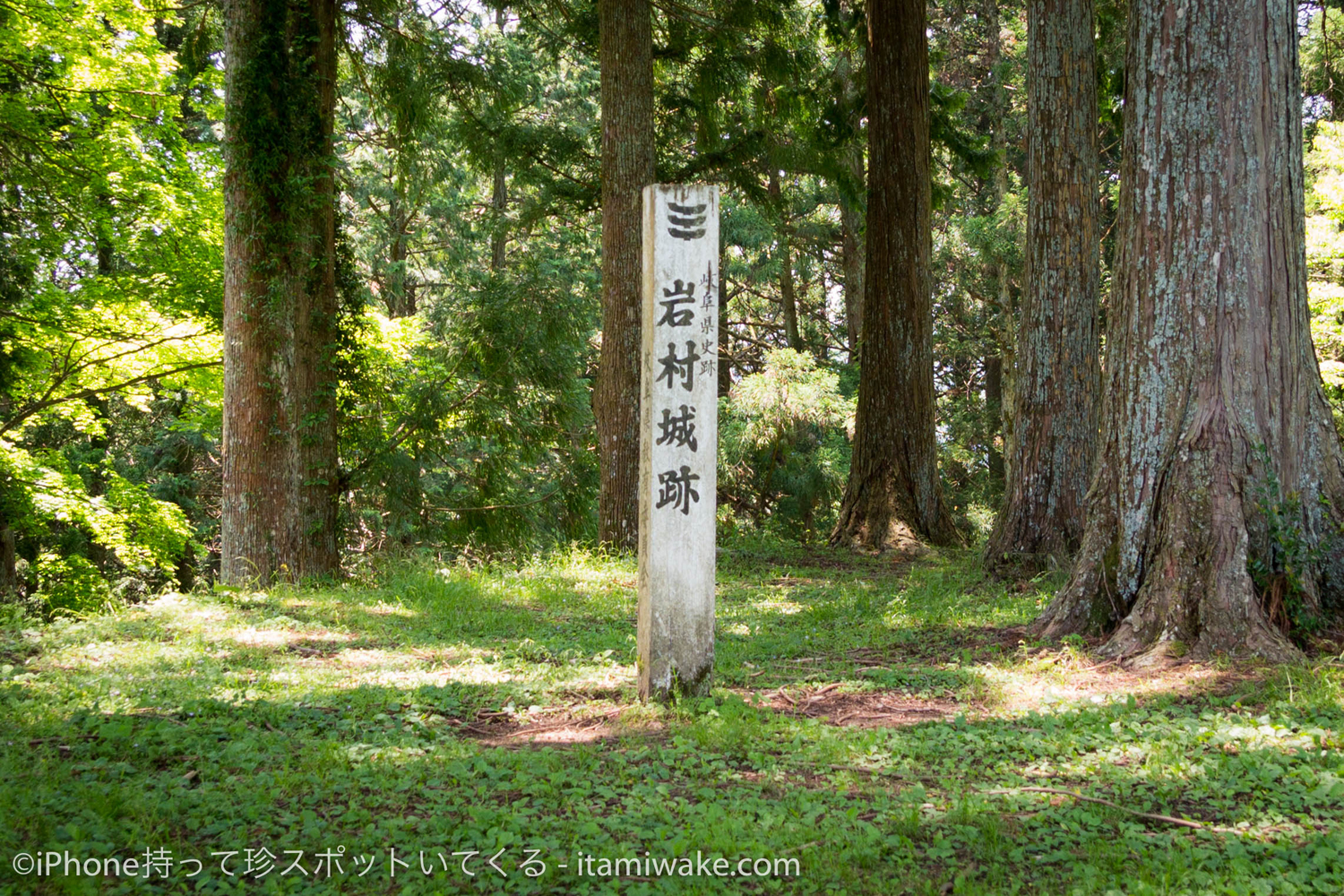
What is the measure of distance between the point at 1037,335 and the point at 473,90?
7948mm

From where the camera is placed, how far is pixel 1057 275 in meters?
8.35

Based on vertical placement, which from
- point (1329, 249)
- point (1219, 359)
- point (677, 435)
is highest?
point (1329, 249)

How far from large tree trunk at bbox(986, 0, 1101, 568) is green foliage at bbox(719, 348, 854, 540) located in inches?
300

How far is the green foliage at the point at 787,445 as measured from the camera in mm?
16203

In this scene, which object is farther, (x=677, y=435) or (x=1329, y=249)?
(x=1329, y=249)

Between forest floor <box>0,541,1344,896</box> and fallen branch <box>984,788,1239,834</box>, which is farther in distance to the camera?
fallen branch <box>984,788,1239,834</box>

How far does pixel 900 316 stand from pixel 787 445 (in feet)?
21.5

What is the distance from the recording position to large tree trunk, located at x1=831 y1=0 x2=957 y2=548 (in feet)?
37.1

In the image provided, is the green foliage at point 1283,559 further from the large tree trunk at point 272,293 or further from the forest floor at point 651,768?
the large tree trunk at point 272,293

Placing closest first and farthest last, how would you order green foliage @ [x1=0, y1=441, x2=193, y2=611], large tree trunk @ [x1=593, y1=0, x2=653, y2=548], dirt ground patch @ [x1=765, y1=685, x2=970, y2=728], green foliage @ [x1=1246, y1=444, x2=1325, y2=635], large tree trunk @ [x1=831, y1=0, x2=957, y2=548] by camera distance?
dirt ground patch @ [x1=765, y1=685, x2=970, y2=728], green foliage @ [x1=1246, y1=444, x2=1325, y2=635], large tree trunk @ [x1=593, y1=0, x2=653, y2=548], large tree trunk @ [x1=831, y1=0, x2=957, y2=548], green foliage @ [x1=0, y1=441, x2=193, y2=611]

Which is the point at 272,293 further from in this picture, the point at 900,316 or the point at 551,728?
the point at 900,316

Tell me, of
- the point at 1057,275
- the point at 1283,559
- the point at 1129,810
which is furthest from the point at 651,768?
the point at 1057,275

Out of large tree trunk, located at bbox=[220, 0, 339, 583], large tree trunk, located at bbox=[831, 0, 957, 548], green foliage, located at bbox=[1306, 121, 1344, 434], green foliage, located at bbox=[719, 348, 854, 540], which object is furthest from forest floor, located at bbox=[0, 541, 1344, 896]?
green foliage, located at bbox=[1306, 121, 1344, 434]

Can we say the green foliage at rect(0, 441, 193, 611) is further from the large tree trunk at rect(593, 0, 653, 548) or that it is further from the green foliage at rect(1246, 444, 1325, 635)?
the green foliage at rect(1246, 444, 1325, 635)
